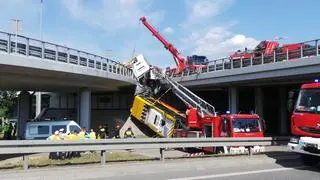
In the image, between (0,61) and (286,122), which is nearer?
(0,61)

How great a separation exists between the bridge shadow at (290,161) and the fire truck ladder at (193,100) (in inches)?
544

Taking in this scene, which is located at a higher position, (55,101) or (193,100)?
(55,101)

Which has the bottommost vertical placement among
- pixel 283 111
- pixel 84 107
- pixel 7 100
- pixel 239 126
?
pixel 239 126

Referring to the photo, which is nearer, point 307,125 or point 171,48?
point 307,125

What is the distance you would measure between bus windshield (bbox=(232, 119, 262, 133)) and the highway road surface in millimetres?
8995

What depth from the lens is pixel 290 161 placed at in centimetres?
1644

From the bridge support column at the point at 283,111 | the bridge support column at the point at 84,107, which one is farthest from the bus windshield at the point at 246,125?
the bridge support column at the point at 283,111

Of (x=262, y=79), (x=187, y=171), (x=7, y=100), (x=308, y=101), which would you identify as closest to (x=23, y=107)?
(x=262, y=79)

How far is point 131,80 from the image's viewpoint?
45938 mm

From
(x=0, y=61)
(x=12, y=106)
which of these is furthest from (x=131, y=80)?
(x=12, y=106)

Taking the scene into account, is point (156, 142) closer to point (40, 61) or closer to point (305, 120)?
point (305, 120)

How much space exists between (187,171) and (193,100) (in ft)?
72.8

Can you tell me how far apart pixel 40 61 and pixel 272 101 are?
32333 millimetres

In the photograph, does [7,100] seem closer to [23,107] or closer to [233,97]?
[23,107]
